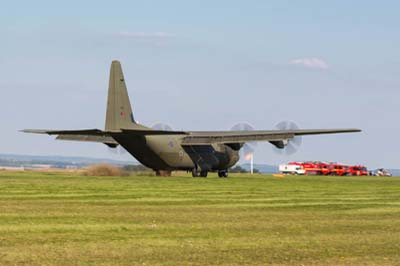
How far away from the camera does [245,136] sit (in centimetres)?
8044

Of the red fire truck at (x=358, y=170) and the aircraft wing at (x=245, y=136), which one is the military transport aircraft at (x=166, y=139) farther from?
the red fire truck at (x=358, y=170)

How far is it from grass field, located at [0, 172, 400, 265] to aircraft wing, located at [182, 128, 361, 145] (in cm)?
3760

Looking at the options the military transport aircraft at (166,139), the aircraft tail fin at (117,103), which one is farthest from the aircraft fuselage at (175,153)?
the aircraft tail fin at (117,103)

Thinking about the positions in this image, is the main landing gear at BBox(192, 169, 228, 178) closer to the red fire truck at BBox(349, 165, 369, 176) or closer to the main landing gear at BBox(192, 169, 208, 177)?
the main landing gear at BBox(192, 169, 208, 177)

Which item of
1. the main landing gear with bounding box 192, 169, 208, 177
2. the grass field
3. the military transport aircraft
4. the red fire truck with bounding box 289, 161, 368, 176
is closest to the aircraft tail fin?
the military transport aircraft

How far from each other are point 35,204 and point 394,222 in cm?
1345

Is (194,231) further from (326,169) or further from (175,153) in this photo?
(326,169)

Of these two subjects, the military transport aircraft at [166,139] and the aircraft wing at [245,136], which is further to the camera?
the aircraft wing at [245,136]

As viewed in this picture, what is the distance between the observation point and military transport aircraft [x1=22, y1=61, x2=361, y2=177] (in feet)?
230

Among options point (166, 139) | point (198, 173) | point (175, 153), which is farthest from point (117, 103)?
point (198, 173)

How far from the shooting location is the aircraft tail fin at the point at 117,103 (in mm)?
70062

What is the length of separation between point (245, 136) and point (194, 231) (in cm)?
5602

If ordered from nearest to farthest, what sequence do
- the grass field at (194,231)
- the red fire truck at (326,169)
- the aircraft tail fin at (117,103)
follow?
the grass field at (194,231)
the aircraft tail fin at (117,103)
the red fire truck at (326,169)

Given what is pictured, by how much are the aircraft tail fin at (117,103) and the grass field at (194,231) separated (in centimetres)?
2981
